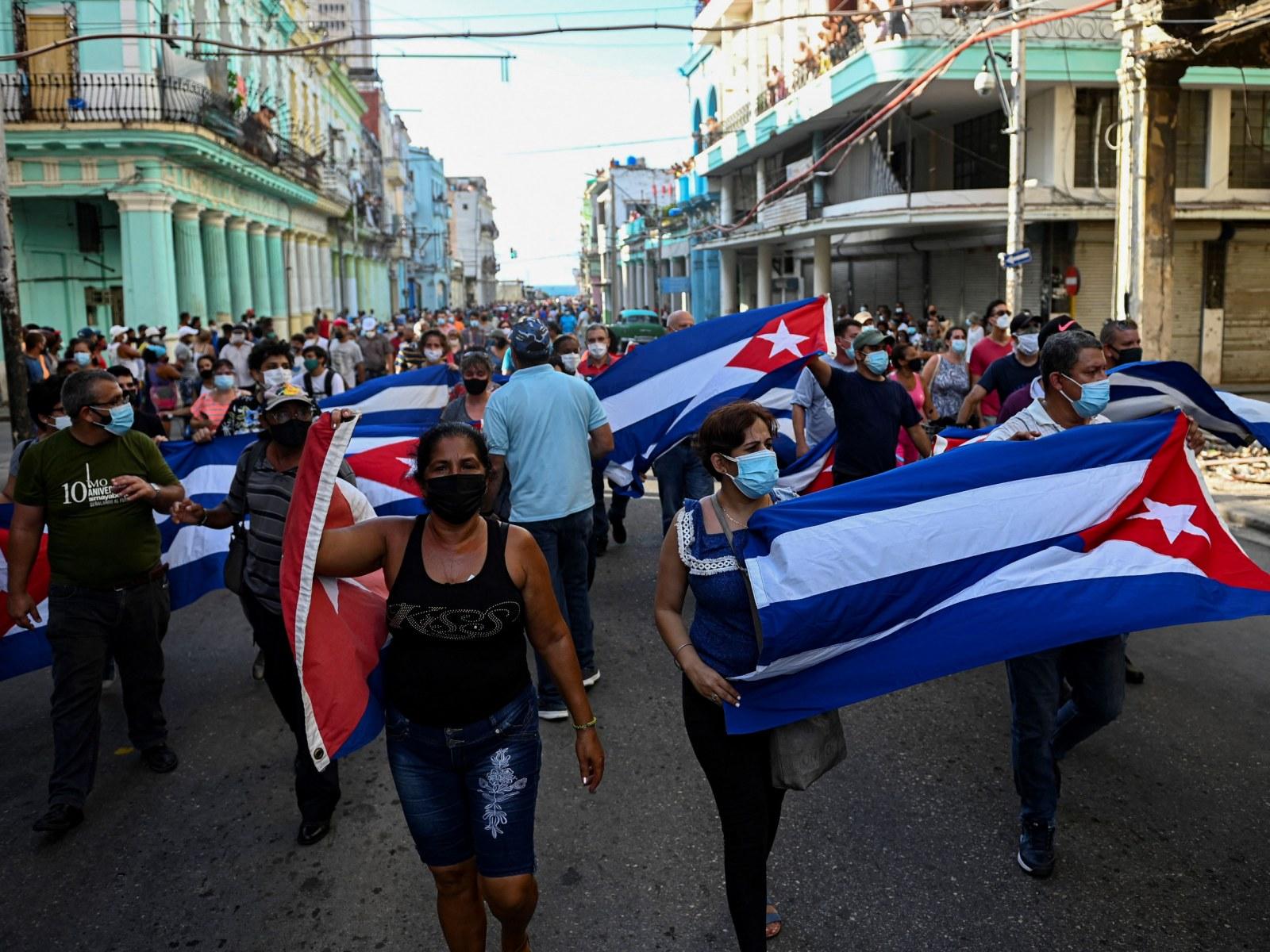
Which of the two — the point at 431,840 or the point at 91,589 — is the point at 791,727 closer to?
the point at 431,840

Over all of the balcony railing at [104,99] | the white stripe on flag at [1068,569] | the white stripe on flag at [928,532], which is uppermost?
the balcony railing at [104,99]

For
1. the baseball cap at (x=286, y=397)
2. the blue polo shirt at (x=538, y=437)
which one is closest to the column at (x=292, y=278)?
the blue polo shirt at (x=538, y=437)

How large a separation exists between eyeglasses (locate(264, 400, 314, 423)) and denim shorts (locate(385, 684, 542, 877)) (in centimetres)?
167

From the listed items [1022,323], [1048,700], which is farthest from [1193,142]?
[1048,700]

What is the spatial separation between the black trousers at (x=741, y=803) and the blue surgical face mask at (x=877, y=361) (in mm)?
3404

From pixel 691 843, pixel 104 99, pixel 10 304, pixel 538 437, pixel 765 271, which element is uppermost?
pixel 104 99

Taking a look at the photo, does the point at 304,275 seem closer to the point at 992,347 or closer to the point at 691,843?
the point at 992,347

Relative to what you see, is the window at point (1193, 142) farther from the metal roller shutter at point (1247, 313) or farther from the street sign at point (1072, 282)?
the street sign at point (1072, 282)

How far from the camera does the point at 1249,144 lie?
23750 mm

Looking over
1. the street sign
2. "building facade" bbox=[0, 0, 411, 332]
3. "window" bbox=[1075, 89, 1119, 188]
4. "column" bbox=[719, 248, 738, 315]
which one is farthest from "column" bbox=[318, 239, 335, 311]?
the street sign

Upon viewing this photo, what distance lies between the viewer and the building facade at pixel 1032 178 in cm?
2317

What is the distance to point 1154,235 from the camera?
13125mm

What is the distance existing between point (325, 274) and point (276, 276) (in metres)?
10.0

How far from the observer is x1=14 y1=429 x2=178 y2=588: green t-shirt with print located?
15.7 ft
